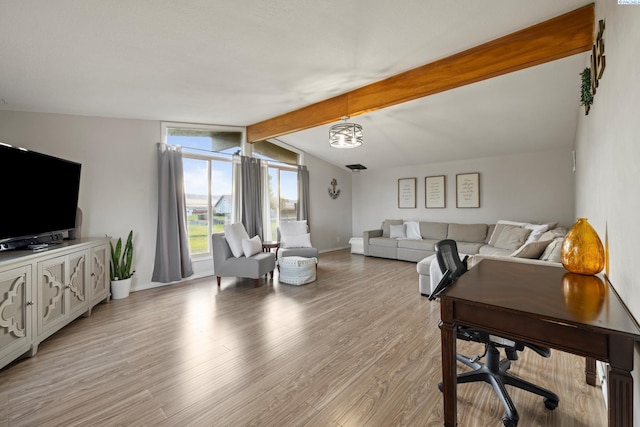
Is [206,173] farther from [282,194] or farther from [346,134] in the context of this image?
[346,134]

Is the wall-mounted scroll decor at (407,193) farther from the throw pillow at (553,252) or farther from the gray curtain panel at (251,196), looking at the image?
the throw pillow at (553,252)

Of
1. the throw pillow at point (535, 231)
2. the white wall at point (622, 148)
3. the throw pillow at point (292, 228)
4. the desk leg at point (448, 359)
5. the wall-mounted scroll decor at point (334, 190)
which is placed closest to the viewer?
the white wall at point (622, 148)

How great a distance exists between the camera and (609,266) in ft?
4.75

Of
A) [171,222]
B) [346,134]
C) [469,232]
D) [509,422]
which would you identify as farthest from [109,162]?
[469,232]

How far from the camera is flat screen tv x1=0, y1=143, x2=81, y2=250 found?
217 cm

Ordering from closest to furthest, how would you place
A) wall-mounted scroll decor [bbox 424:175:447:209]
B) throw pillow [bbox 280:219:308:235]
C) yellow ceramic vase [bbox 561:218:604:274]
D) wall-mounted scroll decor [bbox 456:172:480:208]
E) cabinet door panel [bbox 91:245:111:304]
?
yellow ceramic vase [bbox 561:218:604:274] < cabinet door panel [bbox 91:245:111:304] < throw pillow [bbox 280:219:308:235] < wall-mounted scroll decor [bbox 456:172:480:208] < wall-mounted scroll decor [bbox 424:175:447:209]

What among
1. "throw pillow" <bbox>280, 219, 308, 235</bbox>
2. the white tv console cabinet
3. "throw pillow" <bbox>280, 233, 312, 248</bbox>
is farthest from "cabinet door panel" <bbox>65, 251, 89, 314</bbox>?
"throw pillow" <bbox>280, 219, 308, 235</bbox>

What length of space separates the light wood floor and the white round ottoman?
886 mm

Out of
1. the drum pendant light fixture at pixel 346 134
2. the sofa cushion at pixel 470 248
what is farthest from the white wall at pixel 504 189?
the drum pendant light fixture at pixel 346 134

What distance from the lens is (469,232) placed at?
217 inches

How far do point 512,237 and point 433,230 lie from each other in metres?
1.62

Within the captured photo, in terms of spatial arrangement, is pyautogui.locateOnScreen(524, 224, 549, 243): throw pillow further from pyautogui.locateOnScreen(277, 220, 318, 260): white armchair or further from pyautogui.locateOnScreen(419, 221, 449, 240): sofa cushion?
pyautogui.locateOnScreen(277, 220, 318, 260): white armchair

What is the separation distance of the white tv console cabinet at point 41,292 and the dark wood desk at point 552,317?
296cm

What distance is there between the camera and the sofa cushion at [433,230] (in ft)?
19.5
